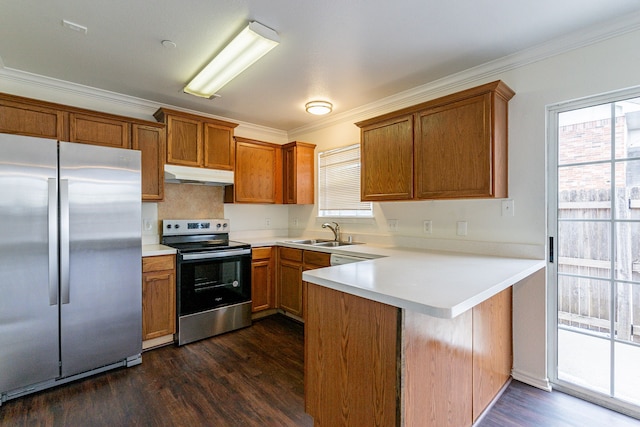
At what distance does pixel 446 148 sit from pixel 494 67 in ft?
2.51

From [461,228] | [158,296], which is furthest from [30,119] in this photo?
[461,228]

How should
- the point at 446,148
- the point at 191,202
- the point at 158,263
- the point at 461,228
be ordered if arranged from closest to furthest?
the point at 446,148 → the point at 461,228 → the point at 158,263 → the point at 191,202

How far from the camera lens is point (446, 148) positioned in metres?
2.41

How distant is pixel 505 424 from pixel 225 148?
11.5 ft

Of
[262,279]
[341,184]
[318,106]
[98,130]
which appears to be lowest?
[262,279]

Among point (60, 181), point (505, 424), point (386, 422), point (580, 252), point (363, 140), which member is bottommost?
point (505, 424)

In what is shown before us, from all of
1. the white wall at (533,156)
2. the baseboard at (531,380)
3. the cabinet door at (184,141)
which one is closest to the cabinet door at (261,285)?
the cabinet door at (184,141)

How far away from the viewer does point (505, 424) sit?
1.83m

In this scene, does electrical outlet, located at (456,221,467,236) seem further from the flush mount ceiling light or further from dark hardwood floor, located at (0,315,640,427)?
the flush mount ceiling light

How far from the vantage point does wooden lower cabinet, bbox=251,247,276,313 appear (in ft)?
11.5

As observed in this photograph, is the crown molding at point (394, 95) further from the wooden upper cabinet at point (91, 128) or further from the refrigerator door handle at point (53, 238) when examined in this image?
the refrigerator door handle at point (53, 238)

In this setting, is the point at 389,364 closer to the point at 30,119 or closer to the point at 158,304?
the point at 158,304

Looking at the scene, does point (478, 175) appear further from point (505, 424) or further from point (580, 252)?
point (505, 424)

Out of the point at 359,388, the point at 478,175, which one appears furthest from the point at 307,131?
the point at 359,388
